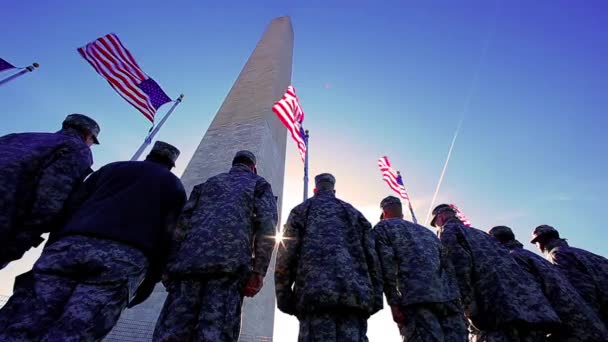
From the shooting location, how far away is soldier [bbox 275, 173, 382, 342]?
7.20ft

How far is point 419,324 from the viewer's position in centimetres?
263

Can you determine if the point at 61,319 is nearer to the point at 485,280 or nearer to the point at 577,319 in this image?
the point at 485,280

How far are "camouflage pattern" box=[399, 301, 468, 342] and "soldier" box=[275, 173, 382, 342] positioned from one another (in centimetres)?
48

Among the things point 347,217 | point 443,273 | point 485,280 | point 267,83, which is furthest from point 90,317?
point 267,83

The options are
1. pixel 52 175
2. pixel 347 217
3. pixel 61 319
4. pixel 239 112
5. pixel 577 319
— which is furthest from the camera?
pixel 239 112

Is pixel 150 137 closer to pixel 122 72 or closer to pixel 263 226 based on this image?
pixel 122 72

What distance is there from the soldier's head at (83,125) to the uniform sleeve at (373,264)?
2523 millimetres

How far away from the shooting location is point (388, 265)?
295 cm

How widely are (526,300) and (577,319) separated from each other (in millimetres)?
726

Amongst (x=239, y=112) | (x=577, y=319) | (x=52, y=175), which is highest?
(x=239, y=112)

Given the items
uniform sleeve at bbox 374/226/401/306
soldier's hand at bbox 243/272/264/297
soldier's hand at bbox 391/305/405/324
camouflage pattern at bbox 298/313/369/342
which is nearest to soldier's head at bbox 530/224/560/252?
uniform sleeve at bbox 374/226/401/306

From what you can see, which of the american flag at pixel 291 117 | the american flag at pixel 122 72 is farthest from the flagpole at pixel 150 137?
the american flag at pixel 291 117

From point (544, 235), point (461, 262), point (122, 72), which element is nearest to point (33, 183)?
point (461, 262)

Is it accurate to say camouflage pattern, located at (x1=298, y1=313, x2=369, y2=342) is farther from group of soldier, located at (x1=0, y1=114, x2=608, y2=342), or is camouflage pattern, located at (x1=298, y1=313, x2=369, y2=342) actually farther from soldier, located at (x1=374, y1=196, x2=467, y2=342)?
soldier, located at (x1=374, y1=196, x2=467, y2=342)
